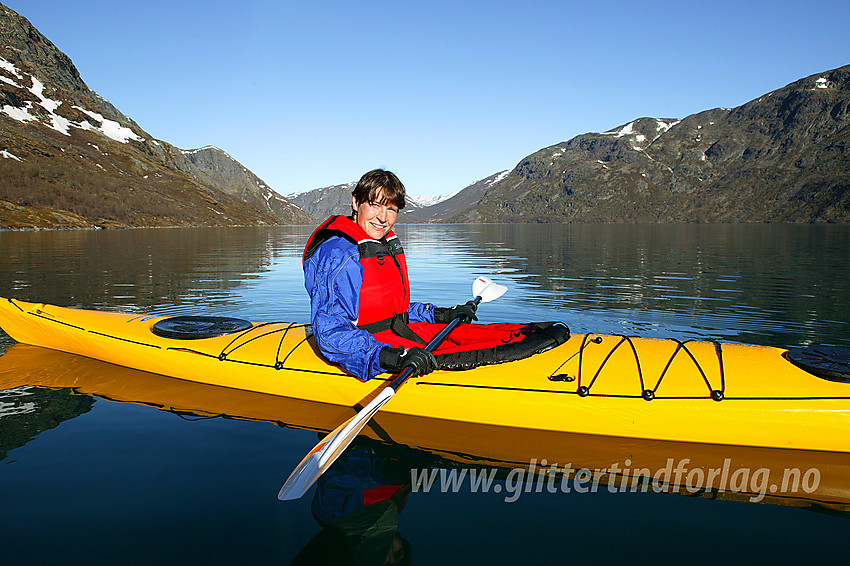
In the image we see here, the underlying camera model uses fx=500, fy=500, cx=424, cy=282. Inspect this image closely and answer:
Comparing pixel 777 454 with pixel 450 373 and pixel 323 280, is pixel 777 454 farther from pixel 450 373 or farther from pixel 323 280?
pixel 323 280

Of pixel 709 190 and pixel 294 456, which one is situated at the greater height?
pixel 709 190

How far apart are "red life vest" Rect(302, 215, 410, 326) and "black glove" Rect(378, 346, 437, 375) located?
0.64m

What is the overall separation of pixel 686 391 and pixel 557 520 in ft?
5.89

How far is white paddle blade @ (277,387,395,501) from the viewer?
3301mm

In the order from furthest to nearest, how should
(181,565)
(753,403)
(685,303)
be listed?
1. (685,303)
2. (753,403)
3. (181,565)

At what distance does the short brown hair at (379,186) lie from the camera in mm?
4701

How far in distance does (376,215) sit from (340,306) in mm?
946

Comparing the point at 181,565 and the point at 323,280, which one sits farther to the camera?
the point at 323,280

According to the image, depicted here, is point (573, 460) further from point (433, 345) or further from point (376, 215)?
point (376, 215)

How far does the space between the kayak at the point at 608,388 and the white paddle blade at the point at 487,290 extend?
60.1 inches

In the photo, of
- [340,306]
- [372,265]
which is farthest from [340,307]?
[372,265]

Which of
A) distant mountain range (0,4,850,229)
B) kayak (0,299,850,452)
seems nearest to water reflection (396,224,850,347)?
kayak (0,299,850,452)

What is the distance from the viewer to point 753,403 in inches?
170

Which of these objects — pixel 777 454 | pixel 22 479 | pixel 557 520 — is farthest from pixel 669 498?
pixel 22 479
